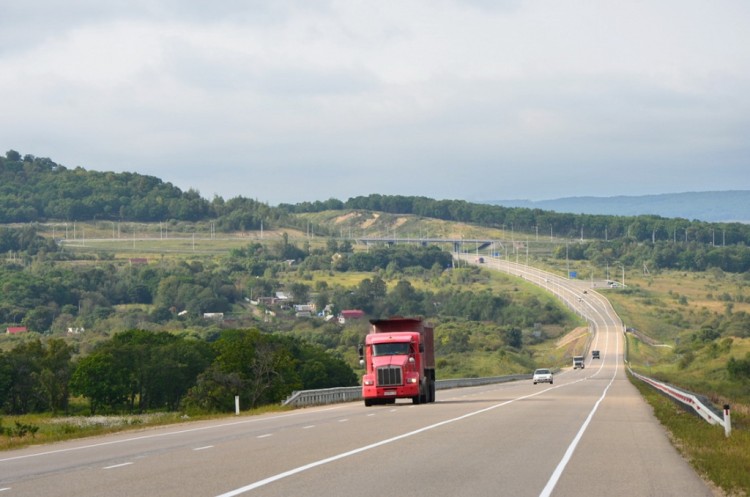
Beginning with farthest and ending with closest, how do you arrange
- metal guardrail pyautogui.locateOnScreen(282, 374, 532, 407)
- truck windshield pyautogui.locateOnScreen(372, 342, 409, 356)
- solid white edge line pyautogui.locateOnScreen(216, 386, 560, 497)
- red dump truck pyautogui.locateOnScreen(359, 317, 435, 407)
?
metal guardrail pyautogui.locateOnScreen(282, 374, 532, 407) < truck windshield pyautogui.locateOnScreen(372, 342, 409, 356) < red dump truck pyautogui.locateOnScreen(359, 317, 435, 407) < solid white edge line pyautogui.locateOnScreen(216, 386, 560, 497)

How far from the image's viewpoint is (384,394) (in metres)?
47.8

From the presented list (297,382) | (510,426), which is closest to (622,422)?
(510,426)

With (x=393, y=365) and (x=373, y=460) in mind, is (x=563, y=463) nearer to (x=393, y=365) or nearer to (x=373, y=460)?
(x=373, y=460)

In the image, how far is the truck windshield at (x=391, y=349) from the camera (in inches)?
1877

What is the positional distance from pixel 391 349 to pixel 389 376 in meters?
1.07

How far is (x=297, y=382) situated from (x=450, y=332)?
289ft

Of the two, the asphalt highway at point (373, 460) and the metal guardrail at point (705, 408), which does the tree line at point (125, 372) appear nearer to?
the metal guardrail at point (705, 408)

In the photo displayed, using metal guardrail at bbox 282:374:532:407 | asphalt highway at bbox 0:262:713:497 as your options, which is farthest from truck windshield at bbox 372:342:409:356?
asphalt highway at bbox 0:262:713:497

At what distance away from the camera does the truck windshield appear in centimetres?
4769

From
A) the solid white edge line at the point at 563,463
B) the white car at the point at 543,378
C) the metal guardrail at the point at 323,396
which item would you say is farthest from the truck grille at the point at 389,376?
the white car at the point at 543,378

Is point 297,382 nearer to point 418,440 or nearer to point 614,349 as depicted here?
point 418,440

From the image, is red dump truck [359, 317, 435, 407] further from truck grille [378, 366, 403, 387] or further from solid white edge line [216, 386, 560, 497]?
solid white edge line [216, 386, 560, 497]

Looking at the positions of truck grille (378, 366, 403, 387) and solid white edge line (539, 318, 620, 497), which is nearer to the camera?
solid white edge line (539, 318, 620, 497)

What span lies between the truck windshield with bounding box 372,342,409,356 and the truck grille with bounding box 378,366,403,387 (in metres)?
0.65
